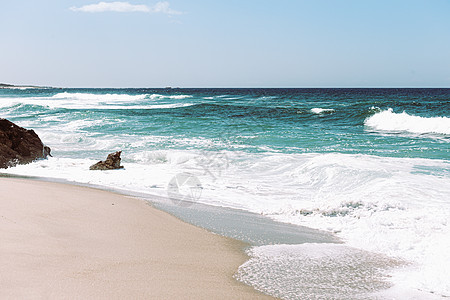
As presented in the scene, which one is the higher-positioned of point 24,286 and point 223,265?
point 24,286

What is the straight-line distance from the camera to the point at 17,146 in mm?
9836

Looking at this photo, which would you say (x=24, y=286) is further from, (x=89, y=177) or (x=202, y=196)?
(x=89, y=177)

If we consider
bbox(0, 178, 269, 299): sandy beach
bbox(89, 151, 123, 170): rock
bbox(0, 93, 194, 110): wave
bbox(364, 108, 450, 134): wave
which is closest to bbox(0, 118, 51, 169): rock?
bbox(89, 151, 123, 170): rock

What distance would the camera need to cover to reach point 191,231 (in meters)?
4.73

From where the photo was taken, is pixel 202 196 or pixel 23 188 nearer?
pixel 23 188

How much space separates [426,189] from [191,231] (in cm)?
457

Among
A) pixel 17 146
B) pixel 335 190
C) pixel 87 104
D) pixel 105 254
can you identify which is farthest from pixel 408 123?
pixel 87 104

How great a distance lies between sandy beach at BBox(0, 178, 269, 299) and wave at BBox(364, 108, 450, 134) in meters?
16.7

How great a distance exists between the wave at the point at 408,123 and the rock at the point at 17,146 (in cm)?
1574

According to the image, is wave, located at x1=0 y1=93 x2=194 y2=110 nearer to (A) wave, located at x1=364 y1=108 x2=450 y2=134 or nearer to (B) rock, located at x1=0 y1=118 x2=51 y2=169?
(A) wave, located at x1=364 y1=108 x2=450 y2=134

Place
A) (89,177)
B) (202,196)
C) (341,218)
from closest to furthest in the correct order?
(341,218)
(202,196)
(89,177)

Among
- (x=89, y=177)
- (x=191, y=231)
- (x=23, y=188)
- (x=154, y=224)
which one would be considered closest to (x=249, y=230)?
(x=191, y=231)

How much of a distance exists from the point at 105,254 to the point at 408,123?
2006cm

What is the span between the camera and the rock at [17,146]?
931 cm
